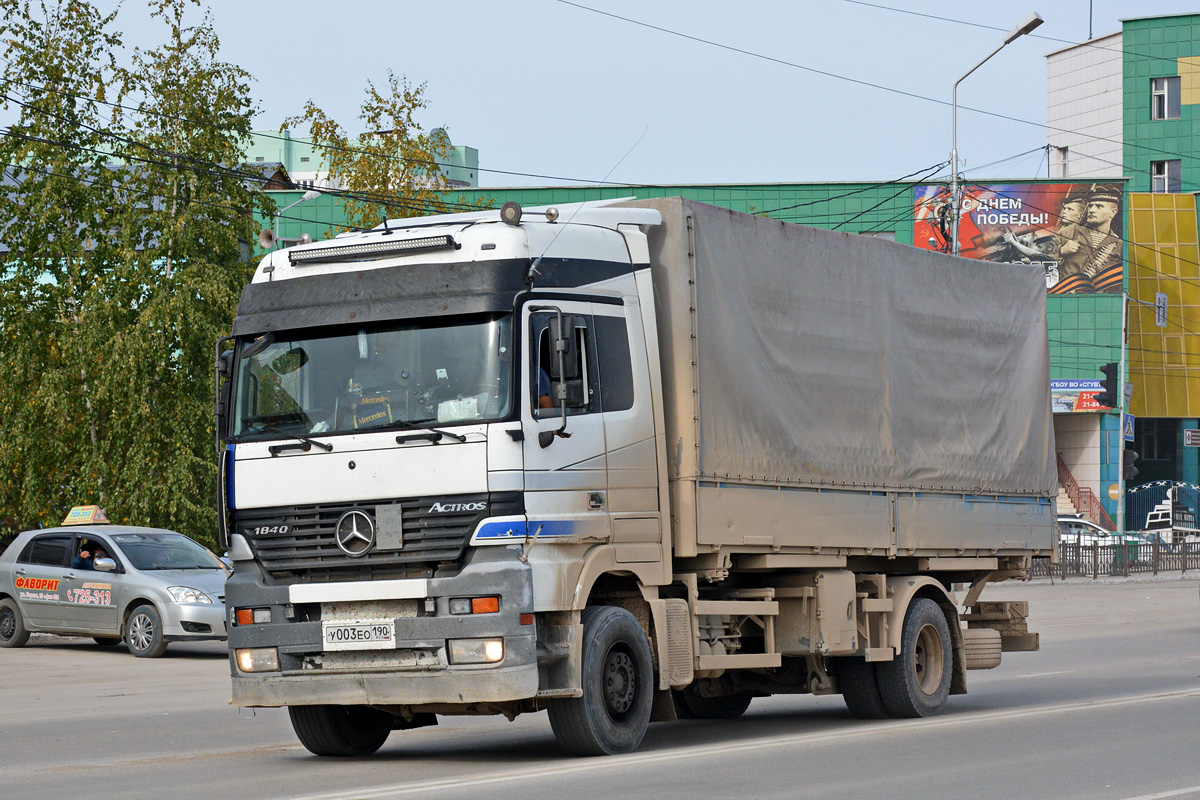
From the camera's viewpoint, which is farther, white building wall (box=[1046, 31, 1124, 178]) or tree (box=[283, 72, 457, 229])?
white building wall (box=[1046, 31, 1124, 178])

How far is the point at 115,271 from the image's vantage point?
2780 cm

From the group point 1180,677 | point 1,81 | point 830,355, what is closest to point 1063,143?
point 1,81

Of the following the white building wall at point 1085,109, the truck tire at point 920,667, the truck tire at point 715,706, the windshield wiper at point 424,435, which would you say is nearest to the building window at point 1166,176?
the white building wall at point 1085,109

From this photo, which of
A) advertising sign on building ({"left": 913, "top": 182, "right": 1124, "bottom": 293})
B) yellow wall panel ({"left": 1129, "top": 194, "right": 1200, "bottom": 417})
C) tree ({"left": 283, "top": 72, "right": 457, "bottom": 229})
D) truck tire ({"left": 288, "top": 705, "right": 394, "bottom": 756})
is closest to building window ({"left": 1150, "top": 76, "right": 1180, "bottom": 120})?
yellow wall panel ({"left": 1129, "top": 194, "right": 1200, "bottom": 417})

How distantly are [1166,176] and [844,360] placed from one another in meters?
60.7

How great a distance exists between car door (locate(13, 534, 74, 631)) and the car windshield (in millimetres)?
903

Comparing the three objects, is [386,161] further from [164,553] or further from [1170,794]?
[1170,794]

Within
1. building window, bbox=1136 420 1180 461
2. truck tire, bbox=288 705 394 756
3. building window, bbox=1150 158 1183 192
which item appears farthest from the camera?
building window, bbox=1150 158 1183 192

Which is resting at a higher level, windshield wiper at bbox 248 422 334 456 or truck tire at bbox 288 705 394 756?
windshield wiper at bbox 248 422 334 456

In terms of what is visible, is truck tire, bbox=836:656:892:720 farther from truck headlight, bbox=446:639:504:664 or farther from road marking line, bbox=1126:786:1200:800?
road marking line, bbox=1126:786:1200:800

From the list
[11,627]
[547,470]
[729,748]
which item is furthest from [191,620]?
[547,470]

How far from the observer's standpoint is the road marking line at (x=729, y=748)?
8.82 m

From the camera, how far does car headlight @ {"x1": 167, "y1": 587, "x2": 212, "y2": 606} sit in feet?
68.0

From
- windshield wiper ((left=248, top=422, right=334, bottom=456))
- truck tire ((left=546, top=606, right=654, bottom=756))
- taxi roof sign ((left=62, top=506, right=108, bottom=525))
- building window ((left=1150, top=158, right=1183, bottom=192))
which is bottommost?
truck tire ((left=546, top=606, right=654, bottom=756))
